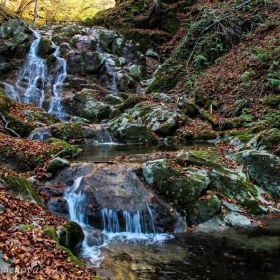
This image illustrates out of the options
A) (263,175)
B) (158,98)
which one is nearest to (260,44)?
(158,98)

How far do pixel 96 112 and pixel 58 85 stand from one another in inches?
195

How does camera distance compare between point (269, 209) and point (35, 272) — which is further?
point (269, 209)

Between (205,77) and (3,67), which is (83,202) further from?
(3,67)

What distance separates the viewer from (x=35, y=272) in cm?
345

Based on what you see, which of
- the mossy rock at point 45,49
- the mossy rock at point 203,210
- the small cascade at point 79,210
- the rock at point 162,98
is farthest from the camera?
the mossy rock at point 45,49

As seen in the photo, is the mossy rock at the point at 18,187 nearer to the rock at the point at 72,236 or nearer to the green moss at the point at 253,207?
the rock at the point at 72,236

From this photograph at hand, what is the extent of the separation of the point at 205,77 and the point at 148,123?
580 cm

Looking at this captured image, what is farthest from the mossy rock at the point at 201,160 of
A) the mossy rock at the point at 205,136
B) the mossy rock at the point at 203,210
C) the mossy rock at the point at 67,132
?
the mossy rock at the point at 67,132

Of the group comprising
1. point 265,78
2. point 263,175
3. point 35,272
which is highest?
point 265,78

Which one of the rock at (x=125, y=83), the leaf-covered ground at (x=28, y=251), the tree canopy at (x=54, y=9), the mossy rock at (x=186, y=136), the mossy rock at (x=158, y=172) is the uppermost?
the tree canopy at (x=54, y=9)

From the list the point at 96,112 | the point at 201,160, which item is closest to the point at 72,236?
the point at 201,160

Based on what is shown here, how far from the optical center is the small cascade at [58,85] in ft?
64.3

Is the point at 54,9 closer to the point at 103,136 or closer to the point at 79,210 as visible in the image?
the point at 103,136

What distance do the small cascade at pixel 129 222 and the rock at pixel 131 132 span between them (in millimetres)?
7993
